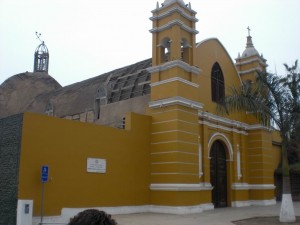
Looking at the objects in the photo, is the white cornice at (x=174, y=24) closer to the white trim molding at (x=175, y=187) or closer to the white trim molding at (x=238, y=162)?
the white trim molding at (x=238, y=162)

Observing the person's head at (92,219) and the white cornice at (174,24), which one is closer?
the person's head at (92,219)

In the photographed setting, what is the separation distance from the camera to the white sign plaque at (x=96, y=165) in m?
16.0

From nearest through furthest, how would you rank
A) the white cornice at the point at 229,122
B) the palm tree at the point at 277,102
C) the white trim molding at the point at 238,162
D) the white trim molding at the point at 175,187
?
1. the palm tree at the point at 277,102
2. the white trim molding at the point at 175,187
3. the white cornice at the point at 229,122
4. the white trim molding at the point at 238,162

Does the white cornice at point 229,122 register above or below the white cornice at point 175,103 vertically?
below

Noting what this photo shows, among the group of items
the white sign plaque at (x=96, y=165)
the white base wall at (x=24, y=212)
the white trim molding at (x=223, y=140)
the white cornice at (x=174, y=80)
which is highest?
the white cornice at (x=174, y=80)

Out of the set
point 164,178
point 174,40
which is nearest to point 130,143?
point 164,178

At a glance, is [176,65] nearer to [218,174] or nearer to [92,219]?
[218,174]

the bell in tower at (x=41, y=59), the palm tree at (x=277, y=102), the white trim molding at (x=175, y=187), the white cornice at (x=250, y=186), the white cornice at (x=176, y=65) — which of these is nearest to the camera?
the palm tree at (x=277, y=102)

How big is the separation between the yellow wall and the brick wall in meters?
0.25

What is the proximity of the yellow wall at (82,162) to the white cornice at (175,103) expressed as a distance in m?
0.91

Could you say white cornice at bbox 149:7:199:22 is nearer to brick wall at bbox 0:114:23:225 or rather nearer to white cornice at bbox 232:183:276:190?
brick wall at bbox 0:114:23:225

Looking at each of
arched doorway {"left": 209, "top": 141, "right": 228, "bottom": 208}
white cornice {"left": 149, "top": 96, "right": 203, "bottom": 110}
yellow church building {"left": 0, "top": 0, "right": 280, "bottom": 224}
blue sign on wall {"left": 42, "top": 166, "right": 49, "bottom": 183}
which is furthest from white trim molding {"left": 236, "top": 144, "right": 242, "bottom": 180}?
blue sign on wall {"left": 42, "top": 166, "right": 49, "bottom": 183}

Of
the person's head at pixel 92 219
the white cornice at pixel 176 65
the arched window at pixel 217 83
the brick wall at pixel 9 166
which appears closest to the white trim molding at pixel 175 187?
the white cornice at pixel 176 65

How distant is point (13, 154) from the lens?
14.0 m
